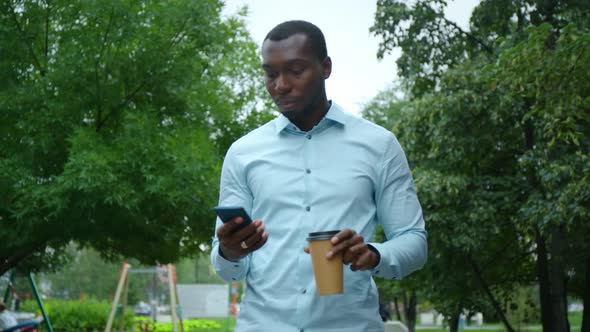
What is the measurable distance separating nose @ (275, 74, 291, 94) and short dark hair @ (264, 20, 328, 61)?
12 centimetres

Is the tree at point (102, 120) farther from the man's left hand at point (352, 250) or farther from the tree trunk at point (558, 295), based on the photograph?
the man's left hand at point (352, 250)

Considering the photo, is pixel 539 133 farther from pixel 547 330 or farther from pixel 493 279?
pixel 493 279

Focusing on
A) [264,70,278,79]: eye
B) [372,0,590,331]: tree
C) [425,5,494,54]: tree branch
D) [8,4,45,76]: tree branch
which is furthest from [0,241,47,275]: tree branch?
[264,70,278,79]: eye

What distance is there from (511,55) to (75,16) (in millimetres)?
7670

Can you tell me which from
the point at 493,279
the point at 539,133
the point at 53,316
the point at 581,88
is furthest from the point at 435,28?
the point at 53,316

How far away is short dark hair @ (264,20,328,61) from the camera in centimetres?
252

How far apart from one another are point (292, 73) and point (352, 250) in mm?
611


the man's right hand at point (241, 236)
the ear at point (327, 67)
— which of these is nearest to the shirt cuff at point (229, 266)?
the man's right hand at point (241, 236)

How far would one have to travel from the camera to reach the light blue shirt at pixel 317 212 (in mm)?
2404

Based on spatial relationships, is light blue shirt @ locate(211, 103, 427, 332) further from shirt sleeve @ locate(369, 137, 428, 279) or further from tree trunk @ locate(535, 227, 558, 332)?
tree trunk @ locate(535, 227, 558, 332)

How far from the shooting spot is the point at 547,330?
19141 millimetres

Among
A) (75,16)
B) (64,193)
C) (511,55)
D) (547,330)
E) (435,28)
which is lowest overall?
(547,330)

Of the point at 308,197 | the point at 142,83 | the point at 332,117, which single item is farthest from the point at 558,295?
the point at 308,197

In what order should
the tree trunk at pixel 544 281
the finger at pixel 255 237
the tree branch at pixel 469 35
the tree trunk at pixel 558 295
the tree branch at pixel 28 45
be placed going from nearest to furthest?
the finger at pixel 255 237 → the tree branch at pixel 28 45 → the tree trunk at pixel 558 295 → the tree branch at pixel 469 35 → the tree trunk at pixel 544 281
